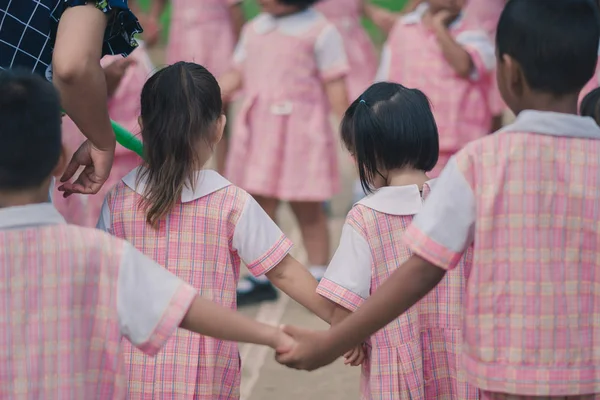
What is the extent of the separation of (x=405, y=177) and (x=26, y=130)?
1.03m

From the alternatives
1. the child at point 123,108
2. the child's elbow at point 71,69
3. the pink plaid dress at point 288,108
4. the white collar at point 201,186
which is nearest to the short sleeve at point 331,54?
the pink plaid dress at point 288,108

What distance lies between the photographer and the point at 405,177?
2.54 metres

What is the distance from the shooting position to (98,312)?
6.07 ft

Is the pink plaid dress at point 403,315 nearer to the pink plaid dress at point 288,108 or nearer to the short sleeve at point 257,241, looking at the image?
the short sleeve at point 257,241

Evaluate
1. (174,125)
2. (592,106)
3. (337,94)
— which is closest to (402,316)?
(174,125)

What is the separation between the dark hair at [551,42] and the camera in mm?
1912

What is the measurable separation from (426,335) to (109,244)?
3.10ft

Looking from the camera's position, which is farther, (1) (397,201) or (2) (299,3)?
(2) (299,3)

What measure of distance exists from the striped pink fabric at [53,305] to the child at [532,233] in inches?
21.9

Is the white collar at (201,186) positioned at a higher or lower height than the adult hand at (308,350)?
higher

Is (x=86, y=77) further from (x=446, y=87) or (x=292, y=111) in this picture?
(x=446, y=87)

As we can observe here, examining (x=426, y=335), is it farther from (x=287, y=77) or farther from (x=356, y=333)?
(x=287, y=77)

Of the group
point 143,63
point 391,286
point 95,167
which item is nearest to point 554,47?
point 391,286

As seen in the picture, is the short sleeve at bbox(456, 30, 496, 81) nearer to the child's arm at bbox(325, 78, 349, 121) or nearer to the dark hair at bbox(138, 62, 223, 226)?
the child's arm at bbox(325, 78, 349, 121)
